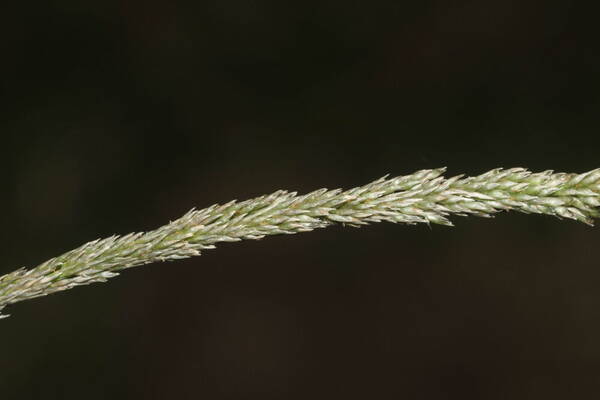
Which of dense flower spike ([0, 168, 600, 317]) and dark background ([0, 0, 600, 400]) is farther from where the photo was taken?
dark background ([0, 0, 600, 400])

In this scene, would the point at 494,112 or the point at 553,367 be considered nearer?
the point at 553,367

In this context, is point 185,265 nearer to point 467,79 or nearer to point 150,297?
point 150,297

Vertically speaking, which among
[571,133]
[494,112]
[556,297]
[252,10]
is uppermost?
[252,10]

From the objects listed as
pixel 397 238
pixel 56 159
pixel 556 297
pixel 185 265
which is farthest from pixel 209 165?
pixel 556 297

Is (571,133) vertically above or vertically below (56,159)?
below

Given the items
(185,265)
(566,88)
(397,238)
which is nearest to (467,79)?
(566,88)

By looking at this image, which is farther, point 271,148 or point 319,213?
point 271,148

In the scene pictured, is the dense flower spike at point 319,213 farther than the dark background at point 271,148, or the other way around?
the dark background at point 271,148
